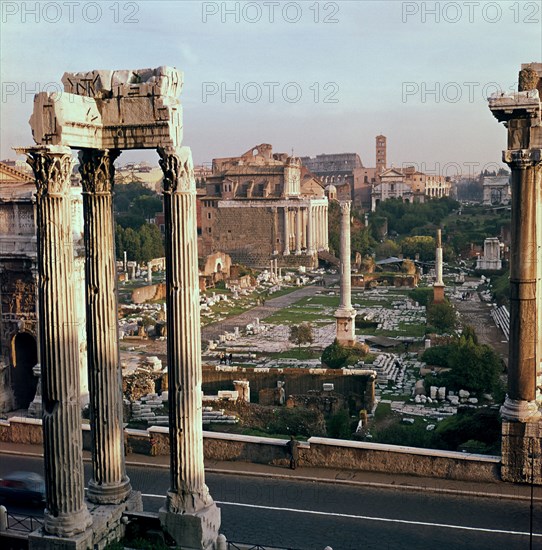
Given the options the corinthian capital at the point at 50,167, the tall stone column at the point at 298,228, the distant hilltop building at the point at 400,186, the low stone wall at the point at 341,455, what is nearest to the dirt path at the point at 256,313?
the tall stone column at the point at 298,228

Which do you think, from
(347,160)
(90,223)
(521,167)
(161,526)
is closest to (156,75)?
(90,223)

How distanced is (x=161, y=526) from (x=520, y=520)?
17.4 feet

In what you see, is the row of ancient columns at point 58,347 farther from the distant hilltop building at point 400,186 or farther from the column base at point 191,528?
the distant hilltop building at point 400,186

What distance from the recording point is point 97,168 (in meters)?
9.07

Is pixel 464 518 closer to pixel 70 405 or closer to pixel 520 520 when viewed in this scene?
pixel 520 520

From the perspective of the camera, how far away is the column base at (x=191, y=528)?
29.1 ft

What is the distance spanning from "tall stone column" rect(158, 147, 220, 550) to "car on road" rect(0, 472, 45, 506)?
14.4 ft

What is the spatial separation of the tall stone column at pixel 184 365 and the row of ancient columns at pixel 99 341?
0.01 m

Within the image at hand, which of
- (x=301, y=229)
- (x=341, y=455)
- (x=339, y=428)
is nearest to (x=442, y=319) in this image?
(x=339, y=428)

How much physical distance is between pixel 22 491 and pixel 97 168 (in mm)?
6039

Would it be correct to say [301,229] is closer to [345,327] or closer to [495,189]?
[345,327]

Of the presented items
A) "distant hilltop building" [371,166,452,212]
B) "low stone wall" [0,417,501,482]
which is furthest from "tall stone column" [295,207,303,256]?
"low stone wall" [0,417,501,482]

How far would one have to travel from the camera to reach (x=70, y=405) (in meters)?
8.43

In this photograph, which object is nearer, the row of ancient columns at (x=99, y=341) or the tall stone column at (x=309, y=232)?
the row of ancient columns at (x=99, y=341)
